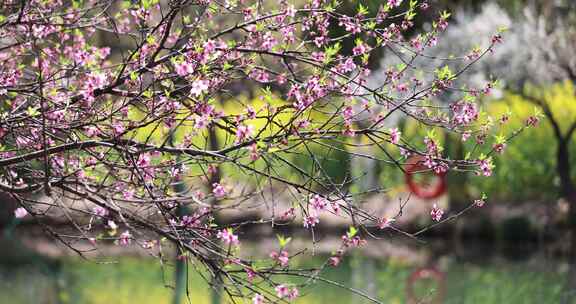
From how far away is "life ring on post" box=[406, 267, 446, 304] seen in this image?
1153 cm

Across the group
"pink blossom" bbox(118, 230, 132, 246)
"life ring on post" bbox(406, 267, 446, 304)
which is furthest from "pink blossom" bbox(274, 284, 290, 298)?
"life ring on post" bbox(406, 267, 446, 304)

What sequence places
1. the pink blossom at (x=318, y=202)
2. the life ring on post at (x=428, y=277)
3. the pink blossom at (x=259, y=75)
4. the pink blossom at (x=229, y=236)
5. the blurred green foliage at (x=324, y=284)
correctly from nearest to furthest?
the pink blossom at (x=229, y=236) < the pink blossom at (x=318, y=202) < the pink blossom at (x=259, y=75) < the life ring on post at (x=428, y=277) < the blurred green foliage at (x=324, y=284)

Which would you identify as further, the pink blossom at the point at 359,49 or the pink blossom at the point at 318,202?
the pink blossom at the point at 359,49

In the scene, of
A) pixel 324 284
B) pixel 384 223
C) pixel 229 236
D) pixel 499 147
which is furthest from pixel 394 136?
pixel 324 284

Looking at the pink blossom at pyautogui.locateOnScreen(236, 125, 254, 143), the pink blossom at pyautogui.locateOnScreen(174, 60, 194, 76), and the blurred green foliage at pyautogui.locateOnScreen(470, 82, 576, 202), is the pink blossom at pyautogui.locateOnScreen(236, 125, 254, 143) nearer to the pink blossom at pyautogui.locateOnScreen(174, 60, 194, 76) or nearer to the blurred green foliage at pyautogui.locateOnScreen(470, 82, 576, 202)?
the pink blossom at pyautogui.locateOnScreen(174, 60, 194, 76)

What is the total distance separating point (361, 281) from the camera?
12852mm

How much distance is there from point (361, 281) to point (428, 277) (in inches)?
43.8

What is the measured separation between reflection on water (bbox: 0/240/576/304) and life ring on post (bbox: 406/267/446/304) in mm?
49

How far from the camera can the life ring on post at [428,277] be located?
37.8 ft

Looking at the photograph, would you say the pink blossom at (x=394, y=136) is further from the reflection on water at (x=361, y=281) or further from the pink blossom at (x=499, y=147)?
the reflection on water at (x=361, y=281)

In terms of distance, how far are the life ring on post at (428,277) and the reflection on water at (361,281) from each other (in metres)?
0.05

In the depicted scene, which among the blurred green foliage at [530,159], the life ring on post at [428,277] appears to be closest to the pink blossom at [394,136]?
the life ring on post at [428,277]

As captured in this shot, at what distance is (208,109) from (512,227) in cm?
1357

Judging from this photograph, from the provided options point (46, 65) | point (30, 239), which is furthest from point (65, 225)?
point (46, 65)
